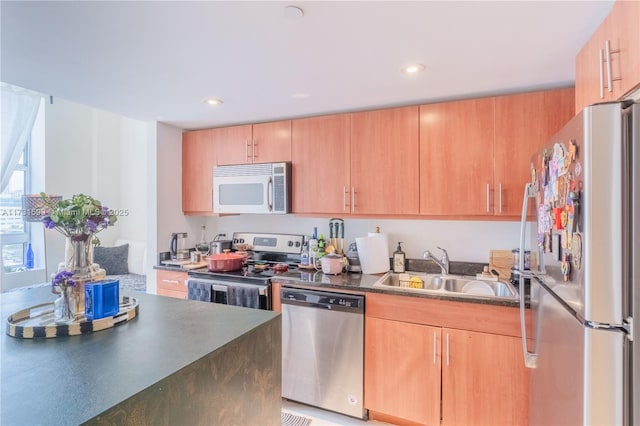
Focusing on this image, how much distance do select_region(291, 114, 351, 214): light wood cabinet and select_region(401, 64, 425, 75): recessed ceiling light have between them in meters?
0.71

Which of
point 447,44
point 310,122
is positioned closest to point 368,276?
point 310,122

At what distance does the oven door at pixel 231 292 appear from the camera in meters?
2.37

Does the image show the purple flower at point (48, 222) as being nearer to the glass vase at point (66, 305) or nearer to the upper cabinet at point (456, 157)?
the glass vase at point (66, 305)

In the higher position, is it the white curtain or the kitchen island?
the white curtain

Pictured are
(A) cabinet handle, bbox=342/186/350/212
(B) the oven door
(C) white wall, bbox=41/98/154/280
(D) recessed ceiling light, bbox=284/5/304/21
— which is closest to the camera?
(D) recessed ceiling light, bbox=284/5/304/21

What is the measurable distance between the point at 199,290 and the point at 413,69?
2.20m

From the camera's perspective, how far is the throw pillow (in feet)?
13.9

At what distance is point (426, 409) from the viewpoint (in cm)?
196

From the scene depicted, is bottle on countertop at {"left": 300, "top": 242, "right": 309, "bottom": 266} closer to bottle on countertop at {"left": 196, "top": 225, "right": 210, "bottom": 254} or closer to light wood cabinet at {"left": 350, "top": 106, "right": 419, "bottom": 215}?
light wood cabinet at {"left": 350, "top": 106, "right": 419, "bottom": 215}

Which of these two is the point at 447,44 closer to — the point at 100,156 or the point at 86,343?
the point at 86,343

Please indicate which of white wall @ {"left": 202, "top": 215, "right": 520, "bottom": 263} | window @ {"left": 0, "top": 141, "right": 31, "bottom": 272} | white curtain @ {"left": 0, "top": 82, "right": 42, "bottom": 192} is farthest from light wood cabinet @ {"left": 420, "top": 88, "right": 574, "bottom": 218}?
window @ {"left": 0, "top": 141, "right": 31, "bottom": 272}

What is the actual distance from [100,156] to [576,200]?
557 centimetres

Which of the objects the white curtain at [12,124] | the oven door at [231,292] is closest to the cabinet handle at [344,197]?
the oven door at [231,292]

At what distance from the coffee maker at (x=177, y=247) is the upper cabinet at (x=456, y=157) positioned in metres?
2.19
